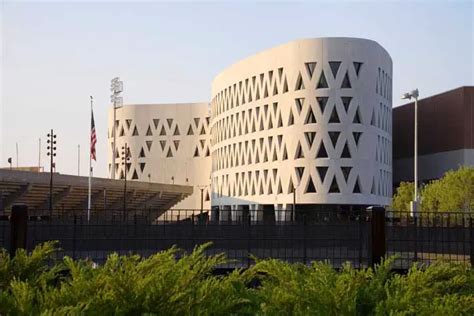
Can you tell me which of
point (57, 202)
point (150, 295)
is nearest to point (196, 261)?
point (150, 295)

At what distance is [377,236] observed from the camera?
1190 centimetres

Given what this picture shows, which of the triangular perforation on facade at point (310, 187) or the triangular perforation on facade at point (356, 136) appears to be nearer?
the triangular perforation on facade at point (310, 187)

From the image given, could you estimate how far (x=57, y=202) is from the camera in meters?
74.6

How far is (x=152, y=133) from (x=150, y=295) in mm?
105704

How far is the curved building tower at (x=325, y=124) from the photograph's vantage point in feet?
222

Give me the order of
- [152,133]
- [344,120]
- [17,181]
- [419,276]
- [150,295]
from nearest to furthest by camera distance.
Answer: [150,295] < [419,276] < [17,181] < [344,120] < [152,133]

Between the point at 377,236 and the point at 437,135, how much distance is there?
70.7 metres

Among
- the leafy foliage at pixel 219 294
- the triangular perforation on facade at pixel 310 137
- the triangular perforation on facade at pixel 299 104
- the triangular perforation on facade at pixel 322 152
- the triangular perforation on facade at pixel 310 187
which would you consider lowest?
the leafy foliage at pixel 219 294

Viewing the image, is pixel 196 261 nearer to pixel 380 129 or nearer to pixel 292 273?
pixel 292 273

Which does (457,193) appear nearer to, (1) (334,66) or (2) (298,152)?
(2) (298,152)

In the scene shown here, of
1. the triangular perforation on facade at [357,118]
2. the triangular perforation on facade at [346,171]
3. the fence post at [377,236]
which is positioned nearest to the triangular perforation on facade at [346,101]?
the triangular perforation on facade at [357,118]

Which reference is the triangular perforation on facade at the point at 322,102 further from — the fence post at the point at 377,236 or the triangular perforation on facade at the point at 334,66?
the fence post at the point at 377,236

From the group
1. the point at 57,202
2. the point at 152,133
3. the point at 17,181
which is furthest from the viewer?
the point at 152,133

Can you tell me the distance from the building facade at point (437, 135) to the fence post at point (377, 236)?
6078 centimetres
